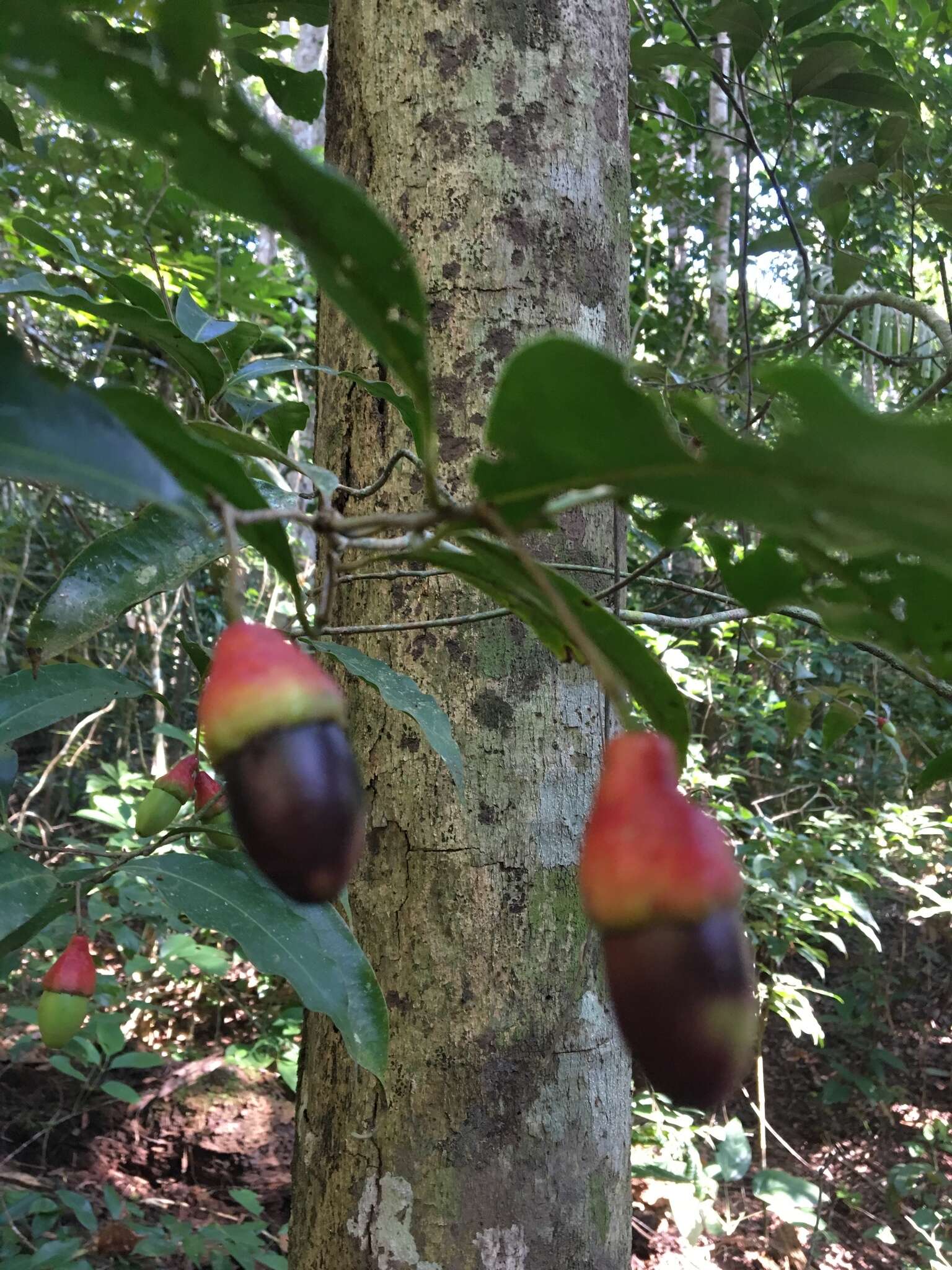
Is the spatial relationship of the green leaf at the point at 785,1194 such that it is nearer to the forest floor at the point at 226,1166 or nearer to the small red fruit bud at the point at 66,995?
the forest floor at the point at 226,1166

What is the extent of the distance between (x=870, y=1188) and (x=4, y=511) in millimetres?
4083

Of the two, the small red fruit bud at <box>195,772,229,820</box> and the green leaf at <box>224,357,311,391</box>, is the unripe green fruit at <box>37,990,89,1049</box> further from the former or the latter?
the green leaf at <box>224,357,311,391</box>

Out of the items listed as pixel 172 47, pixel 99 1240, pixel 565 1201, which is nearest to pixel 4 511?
pixel 99 1240

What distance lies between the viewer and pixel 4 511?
3.30m

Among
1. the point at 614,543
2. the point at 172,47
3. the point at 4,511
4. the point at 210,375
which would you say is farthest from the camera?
the point at 4,511

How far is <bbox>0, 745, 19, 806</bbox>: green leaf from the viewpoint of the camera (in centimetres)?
112

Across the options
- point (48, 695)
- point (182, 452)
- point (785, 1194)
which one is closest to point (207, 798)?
point (48, 695)

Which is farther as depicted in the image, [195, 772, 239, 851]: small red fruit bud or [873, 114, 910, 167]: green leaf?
[873, 114, 910, 167]: green leaf

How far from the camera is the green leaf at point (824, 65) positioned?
6.24ft

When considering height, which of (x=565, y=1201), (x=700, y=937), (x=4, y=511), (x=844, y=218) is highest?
(x=844, y=218)

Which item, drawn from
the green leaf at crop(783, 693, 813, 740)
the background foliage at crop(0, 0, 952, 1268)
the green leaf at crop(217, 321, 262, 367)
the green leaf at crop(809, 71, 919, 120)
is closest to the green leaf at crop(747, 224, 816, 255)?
the background foliage at crop(0, 0, 952, 1268)

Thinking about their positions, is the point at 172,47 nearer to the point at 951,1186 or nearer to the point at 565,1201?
the point at 565,1201

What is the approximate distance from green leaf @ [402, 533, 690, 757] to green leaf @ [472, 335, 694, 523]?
0.27 ft

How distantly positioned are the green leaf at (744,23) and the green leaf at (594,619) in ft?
6.31
